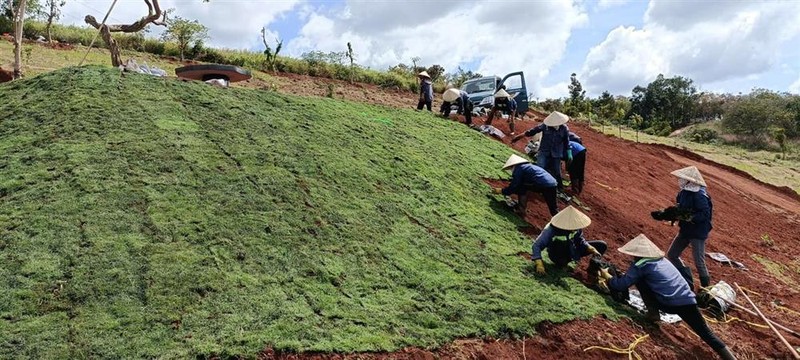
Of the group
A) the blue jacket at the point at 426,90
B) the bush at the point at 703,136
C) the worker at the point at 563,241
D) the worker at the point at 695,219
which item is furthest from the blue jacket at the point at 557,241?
the bush at the point at 703,136

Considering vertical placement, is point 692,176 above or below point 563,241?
above

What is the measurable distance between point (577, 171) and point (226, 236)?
21.2 ft

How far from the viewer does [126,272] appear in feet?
16.0

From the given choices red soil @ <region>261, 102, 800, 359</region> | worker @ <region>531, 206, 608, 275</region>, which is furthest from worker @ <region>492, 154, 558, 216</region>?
worker @ <region>531, 206, 608, 275</region>

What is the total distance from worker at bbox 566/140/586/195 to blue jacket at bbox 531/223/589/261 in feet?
11.1

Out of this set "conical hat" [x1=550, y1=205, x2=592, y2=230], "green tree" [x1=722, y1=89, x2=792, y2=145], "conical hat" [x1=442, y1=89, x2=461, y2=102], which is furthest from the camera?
"green tree" [x1=722, y1=89, x2=792, y2=145]

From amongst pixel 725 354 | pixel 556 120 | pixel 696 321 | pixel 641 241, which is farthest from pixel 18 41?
pixel 725 354

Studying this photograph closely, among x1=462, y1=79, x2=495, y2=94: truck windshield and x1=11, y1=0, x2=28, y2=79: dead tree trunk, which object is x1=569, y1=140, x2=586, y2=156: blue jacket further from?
x1=11, y1=0, x2=28, y2=79: dead tree trunk

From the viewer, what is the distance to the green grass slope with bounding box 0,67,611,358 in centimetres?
449

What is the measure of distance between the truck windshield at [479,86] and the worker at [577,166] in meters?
6.65

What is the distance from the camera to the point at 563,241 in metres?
6.61

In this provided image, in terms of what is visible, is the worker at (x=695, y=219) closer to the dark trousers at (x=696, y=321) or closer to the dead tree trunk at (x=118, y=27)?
the dark trousers at (x=696, y=321)

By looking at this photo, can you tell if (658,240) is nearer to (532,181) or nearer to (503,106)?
(532,181)

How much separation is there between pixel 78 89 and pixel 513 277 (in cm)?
659
